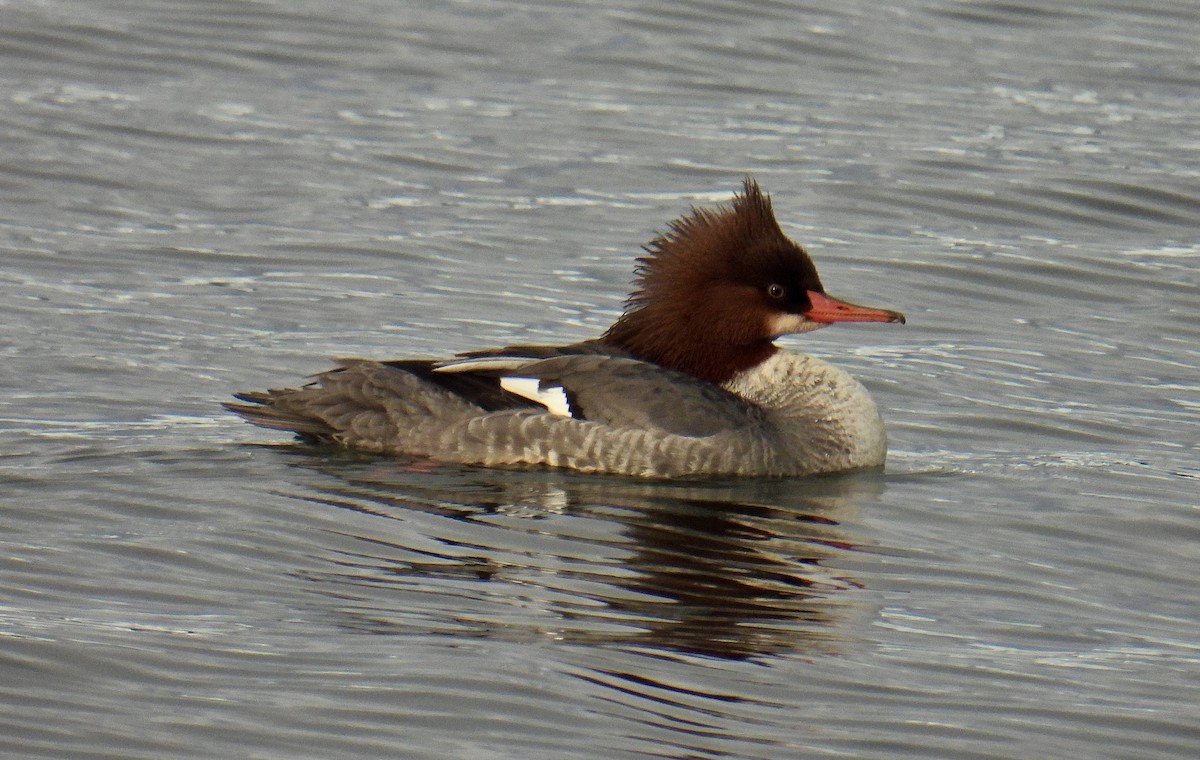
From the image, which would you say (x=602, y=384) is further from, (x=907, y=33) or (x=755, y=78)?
(x=907, y=33)

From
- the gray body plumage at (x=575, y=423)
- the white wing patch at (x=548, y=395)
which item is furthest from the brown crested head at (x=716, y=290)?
the white wing patch at (x=548, y=395)

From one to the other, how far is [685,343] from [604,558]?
6.39 ft

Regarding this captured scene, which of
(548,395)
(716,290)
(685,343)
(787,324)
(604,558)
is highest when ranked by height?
(716,290)

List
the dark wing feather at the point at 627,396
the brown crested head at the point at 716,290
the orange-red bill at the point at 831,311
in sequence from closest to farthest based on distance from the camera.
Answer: the dark wing feather at the point at 627,396, the brown crested head at the point at 716,290, the orange-red bill at the point at 831,311

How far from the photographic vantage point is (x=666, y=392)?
8.89m

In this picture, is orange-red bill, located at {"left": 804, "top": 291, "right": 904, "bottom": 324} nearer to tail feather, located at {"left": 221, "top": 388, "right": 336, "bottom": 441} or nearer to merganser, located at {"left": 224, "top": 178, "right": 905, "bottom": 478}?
merganser, located at {"left": 224, "top": 178, "right": 905, "bottom": 478}

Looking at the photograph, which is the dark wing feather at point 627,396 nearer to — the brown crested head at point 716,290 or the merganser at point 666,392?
the merganser at point 666,392

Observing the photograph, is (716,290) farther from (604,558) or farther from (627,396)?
(604,558)

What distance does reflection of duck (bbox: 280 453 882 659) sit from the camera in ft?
22.1

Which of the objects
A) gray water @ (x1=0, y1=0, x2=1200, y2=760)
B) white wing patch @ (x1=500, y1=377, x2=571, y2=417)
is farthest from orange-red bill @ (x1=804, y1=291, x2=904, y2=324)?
white wing patch @ (x1=500, y1=377, x2=571, y2=417)

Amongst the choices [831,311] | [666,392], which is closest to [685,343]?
[666,392]

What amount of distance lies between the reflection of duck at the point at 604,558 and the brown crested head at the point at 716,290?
28.9 inches

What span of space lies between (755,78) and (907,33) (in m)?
2.13

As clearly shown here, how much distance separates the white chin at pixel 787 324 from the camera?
9.36 metres
